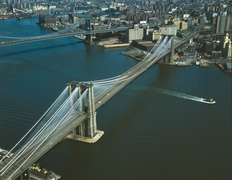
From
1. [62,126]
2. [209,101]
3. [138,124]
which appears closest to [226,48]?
[209,101]

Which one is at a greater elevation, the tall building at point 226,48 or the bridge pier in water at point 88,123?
the tall building at point 226,48

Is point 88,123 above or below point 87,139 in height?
above

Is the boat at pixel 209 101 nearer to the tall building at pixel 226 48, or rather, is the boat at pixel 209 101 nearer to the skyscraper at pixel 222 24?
the tall building at pixel 226 48

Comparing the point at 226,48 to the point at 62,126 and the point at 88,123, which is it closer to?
the point at 88,123

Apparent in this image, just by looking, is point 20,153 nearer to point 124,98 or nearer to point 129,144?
point 129,144

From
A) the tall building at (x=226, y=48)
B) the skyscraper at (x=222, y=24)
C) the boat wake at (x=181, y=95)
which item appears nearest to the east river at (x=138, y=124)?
the boat wake at (x=181, y=95)

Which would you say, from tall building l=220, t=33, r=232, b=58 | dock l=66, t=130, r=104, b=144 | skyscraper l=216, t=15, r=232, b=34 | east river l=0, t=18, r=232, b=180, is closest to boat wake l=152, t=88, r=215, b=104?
east river l=0, t=18, r=232, b=180

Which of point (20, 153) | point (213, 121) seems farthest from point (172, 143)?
point (20, 153)
